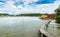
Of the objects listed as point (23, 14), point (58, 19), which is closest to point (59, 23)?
point (58, 19)

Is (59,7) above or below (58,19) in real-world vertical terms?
above

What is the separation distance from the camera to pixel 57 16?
12.6 m

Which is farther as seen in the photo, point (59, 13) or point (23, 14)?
point (23, 14)

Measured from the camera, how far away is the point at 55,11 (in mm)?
12656

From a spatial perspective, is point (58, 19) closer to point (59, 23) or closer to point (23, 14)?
point (59, 23)

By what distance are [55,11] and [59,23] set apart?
82 cm

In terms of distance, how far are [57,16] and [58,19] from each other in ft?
1.11

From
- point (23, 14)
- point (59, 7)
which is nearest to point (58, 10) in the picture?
point (59, 7)

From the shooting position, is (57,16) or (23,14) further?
(23,14)

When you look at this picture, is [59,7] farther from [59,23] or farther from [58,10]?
[59,23]

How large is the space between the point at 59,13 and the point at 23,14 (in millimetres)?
2571

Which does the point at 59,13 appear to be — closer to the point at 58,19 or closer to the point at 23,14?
the point at 58,19

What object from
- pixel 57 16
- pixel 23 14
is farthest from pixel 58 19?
pixel 23 14

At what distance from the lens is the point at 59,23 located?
12.7 meters
